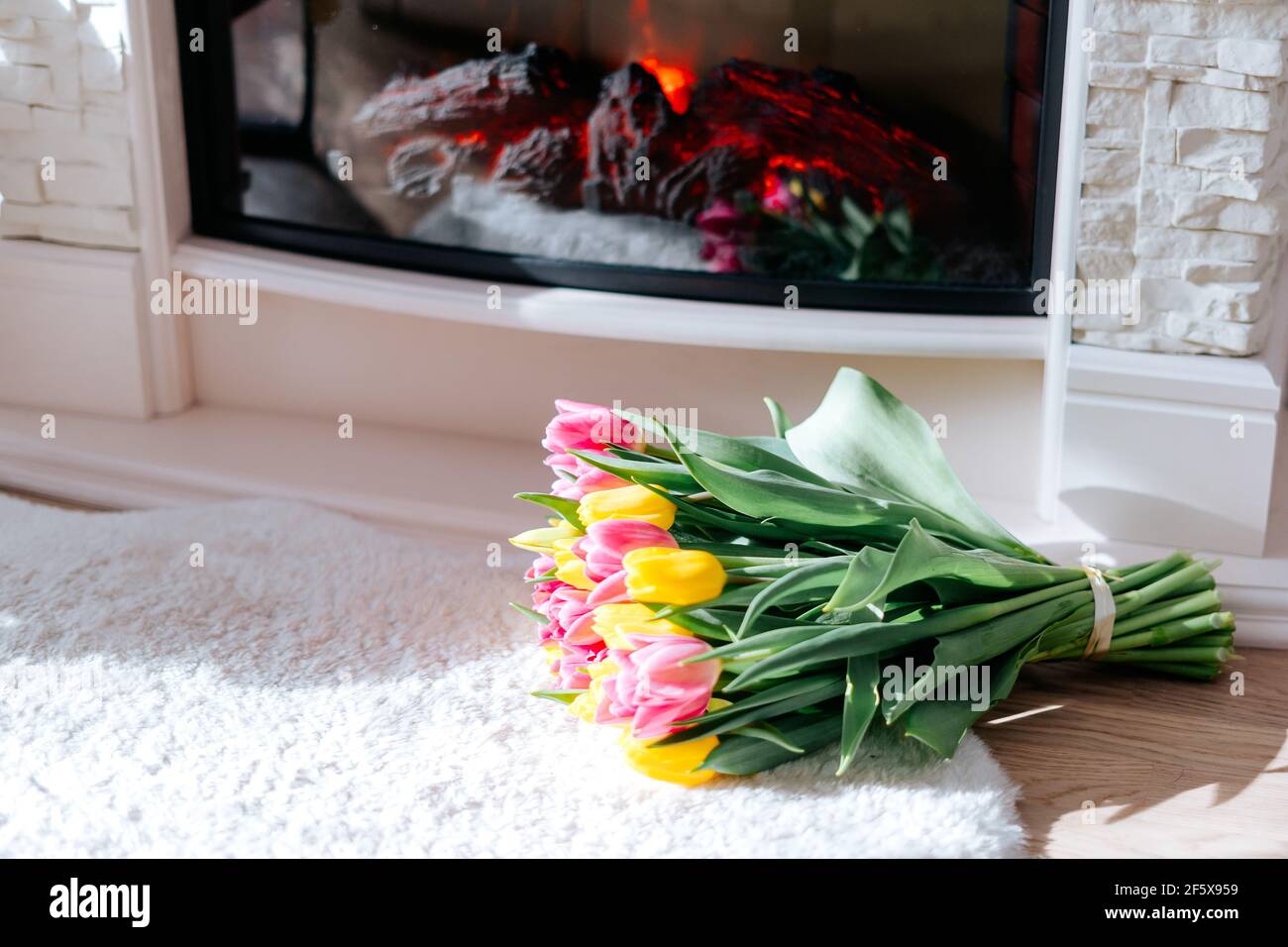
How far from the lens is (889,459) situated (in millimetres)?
1373

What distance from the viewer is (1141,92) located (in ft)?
4.77

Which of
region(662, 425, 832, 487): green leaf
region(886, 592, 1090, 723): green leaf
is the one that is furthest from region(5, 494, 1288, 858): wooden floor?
region(662, 425, 832, 487): green leaf

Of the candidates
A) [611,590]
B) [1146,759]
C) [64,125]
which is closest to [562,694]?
[611,590]

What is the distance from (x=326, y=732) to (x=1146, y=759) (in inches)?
31.4

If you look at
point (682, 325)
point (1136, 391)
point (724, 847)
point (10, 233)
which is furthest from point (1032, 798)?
point (10, 233)

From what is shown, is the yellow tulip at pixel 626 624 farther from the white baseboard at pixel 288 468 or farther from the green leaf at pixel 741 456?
the white baseboard at pixel 288 468

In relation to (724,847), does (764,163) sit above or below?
above

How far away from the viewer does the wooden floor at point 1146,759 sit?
3.92 ft

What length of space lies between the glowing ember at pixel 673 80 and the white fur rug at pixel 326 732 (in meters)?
0.61

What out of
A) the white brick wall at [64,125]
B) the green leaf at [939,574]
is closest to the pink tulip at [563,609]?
the green leaf at [939,574]

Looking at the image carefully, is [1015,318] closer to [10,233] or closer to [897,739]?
[897,739]

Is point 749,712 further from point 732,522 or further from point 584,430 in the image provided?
point 584,430

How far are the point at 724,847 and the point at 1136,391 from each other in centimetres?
75
